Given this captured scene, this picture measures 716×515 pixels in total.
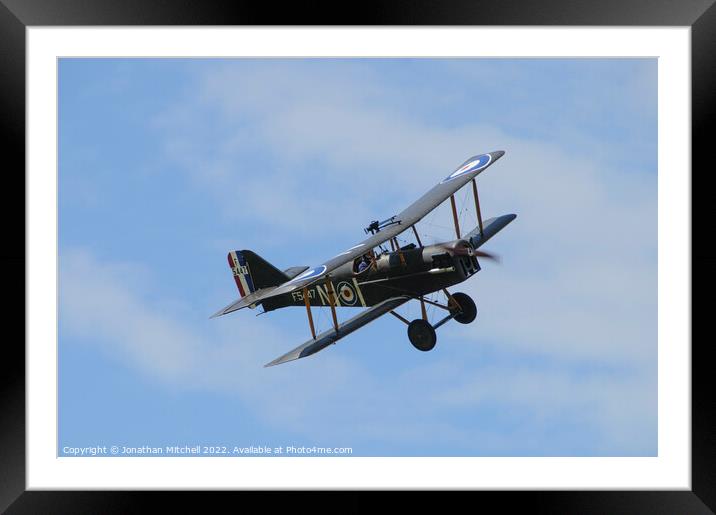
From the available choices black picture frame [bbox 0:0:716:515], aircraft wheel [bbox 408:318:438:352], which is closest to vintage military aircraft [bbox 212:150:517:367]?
aircraft wheel [bbox 408:318:438:352]

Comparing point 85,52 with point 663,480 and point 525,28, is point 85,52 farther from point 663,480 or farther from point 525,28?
point 663,480

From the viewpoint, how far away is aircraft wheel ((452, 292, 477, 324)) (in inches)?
456

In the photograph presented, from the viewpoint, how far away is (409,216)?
11422 mm

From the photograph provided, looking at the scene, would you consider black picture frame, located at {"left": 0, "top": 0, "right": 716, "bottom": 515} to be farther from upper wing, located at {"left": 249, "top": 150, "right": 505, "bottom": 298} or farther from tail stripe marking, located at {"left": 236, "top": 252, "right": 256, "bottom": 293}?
tail stripe marking, located at {"left": 236, "top": 252, "right": 256, "bottom": 293}

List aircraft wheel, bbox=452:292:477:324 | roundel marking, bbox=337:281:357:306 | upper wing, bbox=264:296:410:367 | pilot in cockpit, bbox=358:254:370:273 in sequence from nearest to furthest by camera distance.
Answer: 1. upper wing, bbox=264:296:410:367
2. pilot in cockpit, bbox=358:254:370:273
3. aircraft wheel, bbox=452:292:477:324
4. roundel marking, bbox=337:281:357:306

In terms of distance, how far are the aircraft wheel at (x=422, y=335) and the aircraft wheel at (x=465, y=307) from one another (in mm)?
452

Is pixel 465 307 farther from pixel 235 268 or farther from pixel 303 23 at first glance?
pixel 303 23

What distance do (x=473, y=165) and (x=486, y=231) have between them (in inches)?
30.5

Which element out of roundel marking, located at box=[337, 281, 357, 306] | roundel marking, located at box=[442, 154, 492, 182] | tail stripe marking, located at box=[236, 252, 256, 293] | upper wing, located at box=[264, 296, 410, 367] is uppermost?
roundel marking, located at box=[442, 154, 492, 182]

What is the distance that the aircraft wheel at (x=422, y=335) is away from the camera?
11.3 metres

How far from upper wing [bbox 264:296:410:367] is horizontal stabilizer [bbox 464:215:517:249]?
118cm

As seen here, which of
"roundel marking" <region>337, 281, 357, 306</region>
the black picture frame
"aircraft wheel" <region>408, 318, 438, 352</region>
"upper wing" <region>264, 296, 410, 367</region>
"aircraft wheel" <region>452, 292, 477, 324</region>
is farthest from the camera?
"roundel marking" <region>337, 281, 357, 306</region>

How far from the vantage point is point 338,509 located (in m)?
10.2

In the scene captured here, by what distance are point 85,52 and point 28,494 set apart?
171 inches
